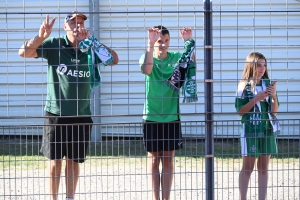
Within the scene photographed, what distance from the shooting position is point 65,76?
5.46m

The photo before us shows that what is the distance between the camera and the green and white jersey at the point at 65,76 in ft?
17.9

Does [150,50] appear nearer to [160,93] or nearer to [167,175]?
[160,93]

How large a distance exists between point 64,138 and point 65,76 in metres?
0.54

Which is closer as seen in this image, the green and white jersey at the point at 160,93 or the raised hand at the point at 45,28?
the raised hand at the point at 45,28

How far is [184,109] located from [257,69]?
4.98 metres

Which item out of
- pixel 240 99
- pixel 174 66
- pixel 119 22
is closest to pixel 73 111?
pixel 174 66

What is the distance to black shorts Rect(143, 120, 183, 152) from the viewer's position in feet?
17.8

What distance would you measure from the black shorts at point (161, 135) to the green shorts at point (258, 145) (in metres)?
0.58

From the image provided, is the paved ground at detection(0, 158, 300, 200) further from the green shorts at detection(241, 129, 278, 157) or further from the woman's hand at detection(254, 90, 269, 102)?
the woman's hand at detection(254, 90, 269, 102)

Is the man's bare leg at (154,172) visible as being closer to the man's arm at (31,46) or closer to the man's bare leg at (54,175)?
the man's bare leg at (54,175)

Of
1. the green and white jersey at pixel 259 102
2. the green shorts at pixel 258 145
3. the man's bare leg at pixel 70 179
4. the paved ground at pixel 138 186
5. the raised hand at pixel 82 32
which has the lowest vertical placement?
the paved ground at pixel 138 186

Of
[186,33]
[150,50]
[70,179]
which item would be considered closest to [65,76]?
[150,50]

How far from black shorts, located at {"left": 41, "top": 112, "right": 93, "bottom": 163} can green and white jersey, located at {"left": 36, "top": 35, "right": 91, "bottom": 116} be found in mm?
101

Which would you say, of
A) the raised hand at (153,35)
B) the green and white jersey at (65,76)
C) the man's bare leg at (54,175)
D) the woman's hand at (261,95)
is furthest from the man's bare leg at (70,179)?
the woman's hand at (261,95)
